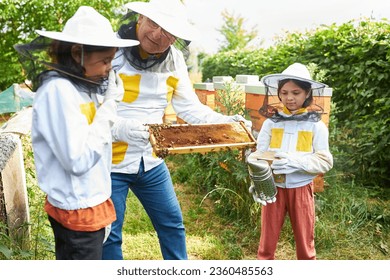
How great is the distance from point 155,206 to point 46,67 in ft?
3.51

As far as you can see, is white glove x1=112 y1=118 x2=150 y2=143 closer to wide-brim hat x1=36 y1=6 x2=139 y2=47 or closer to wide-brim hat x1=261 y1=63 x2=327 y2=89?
wide-brim hat x1=36 y1=6 x2=139 y2=47

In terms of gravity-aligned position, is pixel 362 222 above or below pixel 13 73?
below

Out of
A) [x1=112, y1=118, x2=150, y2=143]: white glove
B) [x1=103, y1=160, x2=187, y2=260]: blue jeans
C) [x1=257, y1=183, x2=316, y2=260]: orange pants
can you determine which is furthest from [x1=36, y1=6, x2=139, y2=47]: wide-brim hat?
[x1=257, y1=183, x2=316, y2=260]: orange pants

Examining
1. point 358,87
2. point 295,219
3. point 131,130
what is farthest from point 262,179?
point 358,87

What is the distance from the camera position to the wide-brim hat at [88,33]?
1573mm

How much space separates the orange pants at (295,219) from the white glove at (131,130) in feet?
2.76

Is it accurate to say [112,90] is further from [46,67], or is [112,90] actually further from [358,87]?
[358,87]

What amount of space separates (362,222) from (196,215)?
130cm

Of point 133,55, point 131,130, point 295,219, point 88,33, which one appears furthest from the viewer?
point 295,219

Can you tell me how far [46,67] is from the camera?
63.9 inches

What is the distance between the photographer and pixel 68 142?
151cm

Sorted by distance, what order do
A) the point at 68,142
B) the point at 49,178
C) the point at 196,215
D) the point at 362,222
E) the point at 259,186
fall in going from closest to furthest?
the point at 68,142 → the point at 49,178 → the point at 259,186 → the point at 362,222 → the point at 196,215
